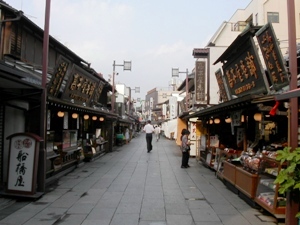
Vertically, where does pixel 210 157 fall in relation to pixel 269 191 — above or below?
above

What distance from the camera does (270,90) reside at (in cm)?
953

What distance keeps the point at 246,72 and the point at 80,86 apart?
795cm

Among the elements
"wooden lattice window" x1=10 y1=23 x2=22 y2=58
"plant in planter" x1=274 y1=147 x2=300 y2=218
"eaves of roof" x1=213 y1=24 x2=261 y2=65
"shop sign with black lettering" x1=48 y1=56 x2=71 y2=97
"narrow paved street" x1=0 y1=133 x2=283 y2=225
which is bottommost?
"narrow paved street" x1=0 y1=133 x2=283 y2=225

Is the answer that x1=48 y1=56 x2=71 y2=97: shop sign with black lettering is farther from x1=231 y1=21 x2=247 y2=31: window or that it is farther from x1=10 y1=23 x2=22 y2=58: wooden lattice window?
x1=231 y1=21 x2=247 y2=31: window

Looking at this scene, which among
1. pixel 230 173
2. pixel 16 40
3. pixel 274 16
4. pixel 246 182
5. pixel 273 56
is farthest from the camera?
pixel 274 16

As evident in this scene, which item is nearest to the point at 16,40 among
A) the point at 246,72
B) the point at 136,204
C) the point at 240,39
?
the point at 136,204

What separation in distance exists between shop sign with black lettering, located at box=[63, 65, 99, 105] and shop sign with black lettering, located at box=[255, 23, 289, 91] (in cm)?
808

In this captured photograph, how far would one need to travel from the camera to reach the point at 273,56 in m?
8.32

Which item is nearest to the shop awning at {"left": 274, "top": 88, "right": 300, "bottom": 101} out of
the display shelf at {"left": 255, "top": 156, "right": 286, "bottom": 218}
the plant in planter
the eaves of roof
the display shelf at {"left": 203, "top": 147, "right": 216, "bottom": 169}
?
the plant in planter

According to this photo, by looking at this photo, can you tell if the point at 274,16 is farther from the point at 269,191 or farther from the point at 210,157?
the point at 269,191

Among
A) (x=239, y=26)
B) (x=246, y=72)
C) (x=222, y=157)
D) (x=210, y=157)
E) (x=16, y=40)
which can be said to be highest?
(x=239, y=26)

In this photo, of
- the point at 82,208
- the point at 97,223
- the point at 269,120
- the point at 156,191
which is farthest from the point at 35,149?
the point at 269,120

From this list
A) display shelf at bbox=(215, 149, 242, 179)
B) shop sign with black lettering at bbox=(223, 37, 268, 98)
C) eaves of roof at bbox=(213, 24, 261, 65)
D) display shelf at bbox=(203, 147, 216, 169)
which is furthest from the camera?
display shelf at bbox=(203, 147, 216, 169)

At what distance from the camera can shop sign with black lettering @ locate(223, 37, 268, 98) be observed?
32.2 feet
